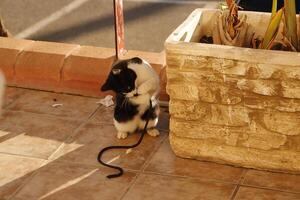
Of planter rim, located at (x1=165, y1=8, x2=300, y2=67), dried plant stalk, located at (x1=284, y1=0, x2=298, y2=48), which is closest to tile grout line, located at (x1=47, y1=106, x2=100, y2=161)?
planter rim, located at (x1=165, y1=8, x2=300, y2=67)

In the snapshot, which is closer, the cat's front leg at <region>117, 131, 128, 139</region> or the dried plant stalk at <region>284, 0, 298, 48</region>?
the dried plant stalk at <region>284, 0, 298, 48</region>

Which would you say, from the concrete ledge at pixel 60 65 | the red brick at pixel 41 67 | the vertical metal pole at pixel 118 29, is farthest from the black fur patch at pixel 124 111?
the red brick at pixel 41 67

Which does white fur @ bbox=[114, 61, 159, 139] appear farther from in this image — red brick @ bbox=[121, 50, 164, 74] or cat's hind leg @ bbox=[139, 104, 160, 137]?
red brick @ bbox=[121, 50, 164, 74]

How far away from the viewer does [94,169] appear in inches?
123

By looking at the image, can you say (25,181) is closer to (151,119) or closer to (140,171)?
(140,171)

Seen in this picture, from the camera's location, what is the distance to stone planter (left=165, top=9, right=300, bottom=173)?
2.82 m

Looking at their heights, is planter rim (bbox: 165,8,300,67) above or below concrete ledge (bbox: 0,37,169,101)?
above

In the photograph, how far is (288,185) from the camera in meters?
2.96

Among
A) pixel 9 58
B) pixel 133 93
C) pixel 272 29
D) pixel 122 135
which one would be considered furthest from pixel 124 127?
pixel 9 58

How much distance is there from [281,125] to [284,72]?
246 millimetres

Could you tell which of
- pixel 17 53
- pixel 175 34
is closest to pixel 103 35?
pixel 17 53

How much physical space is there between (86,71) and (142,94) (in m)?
0.63

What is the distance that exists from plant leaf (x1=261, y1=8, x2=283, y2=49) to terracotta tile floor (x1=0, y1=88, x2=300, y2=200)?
57 cm

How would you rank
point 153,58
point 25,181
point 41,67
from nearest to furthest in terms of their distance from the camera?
point 25,181 < point 153,58 < point 41,67
